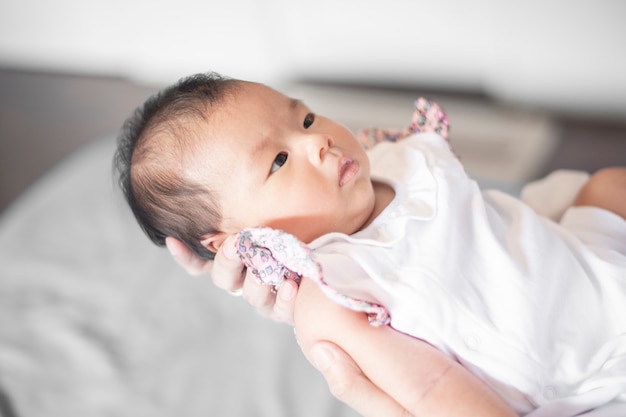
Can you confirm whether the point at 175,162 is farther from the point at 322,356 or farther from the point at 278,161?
the point at 322,356

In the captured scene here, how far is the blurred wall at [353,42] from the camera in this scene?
2.10 m

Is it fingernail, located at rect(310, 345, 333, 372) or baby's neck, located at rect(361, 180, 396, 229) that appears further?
baby's neck, located at rect(361, 180, 396, 229)

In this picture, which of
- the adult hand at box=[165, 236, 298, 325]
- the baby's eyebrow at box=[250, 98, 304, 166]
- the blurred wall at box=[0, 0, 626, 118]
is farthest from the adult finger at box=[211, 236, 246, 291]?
the blurred wall at box=[0, 0, 626, 118]

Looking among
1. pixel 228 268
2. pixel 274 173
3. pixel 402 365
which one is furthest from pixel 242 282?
pixel 402 365

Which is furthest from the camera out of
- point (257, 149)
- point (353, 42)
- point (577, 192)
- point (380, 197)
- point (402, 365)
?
point (353, 42)

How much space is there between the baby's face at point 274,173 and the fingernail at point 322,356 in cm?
18

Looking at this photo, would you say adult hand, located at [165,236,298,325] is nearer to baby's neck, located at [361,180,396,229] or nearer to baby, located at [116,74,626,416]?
baby, located at [116,74,626,416]

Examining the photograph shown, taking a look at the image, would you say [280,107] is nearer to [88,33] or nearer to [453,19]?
[453,19]

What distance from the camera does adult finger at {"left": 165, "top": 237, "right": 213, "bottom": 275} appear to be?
1087mm

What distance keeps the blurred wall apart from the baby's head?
1313 mm

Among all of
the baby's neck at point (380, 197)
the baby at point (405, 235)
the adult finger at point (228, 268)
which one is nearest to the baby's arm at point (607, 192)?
the baby at point (405, 235)

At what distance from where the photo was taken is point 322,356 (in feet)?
2.95

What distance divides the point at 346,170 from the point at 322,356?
0.28 meters

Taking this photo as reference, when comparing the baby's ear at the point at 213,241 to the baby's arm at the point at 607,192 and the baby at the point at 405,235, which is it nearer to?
the baby at the point at 405,235
